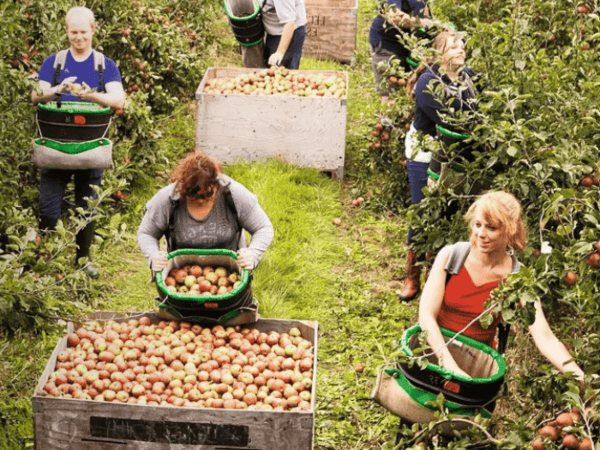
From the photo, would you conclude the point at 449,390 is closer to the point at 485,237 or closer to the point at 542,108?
the point at 485,237

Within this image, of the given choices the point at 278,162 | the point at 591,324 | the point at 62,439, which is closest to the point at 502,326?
the point at 591,324

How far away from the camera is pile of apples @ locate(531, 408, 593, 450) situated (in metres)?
3.41

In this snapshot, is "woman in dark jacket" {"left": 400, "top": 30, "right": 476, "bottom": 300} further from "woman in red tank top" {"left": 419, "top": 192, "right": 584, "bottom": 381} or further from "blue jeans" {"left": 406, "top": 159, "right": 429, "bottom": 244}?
"woman in red tank top" {"left": 419, "top": 192, "right": 584, "bottom": 381}

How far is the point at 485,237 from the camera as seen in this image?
186 inches

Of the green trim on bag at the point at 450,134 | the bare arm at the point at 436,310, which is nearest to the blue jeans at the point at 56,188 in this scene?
the green trim on bag at the point at 450,134

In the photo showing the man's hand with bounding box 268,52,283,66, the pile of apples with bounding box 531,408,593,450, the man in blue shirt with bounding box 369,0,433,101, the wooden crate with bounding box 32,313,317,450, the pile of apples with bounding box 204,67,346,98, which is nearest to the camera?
the pile of apples with bounding box 531,408,593,450

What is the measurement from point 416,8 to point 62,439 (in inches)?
208

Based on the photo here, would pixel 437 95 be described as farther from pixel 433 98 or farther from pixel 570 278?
pixel 570 278

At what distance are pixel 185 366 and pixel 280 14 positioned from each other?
4.71 metres

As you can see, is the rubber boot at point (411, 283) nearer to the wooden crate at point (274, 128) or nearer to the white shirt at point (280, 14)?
the wooden crate at point (274, 128)

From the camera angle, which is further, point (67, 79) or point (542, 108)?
point (67, 79)

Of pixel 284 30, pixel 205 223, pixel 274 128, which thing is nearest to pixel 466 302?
pixel 205 223

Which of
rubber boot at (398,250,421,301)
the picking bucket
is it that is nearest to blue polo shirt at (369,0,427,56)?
the picking bucket

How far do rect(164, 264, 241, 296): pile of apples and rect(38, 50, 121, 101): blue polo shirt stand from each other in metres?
1.59
